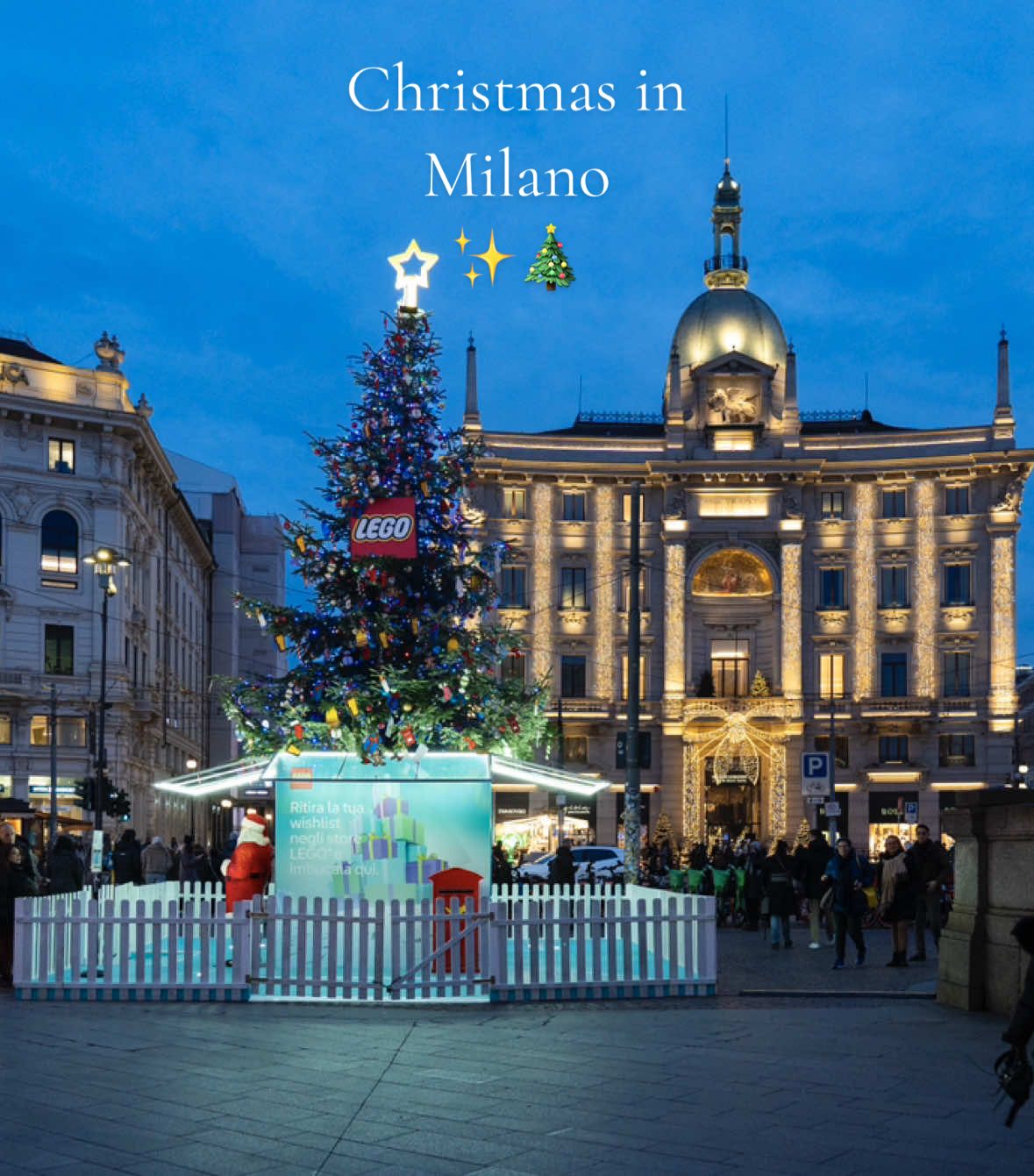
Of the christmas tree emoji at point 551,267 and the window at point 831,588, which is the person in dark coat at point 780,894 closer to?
the christmas tree emoji at point 551,267

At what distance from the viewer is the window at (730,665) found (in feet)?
223

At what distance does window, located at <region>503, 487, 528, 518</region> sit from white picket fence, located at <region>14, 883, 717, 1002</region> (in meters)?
52.0

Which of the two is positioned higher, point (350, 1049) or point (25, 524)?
point (25, 524)

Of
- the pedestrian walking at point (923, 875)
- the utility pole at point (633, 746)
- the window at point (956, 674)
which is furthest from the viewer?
the window at point (956, 674)

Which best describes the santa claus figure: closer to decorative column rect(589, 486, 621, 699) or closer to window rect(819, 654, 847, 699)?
decorative column rect(589, 486, 621, 699)

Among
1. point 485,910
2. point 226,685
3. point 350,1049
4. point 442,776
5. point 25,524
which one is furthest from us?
point 25,524

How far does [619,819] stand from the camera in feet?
219

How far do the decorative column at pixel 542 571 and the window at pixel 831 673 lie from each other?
450 inches

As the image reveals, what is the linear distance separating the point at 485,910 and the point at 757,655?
52.8 metres

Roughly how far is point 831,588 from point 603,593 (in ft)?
32.1

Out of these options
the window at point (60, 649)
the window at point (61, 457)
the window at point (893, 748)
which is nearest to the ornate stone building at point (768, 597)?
the window at point (893, 748)

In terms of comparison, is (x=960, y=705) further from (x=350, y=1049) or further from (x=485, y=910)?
(x=350, y=1049)

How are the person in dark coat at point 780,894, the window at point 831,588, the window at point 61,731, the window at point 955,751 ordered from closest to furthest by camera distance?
1. the person in dark coat at point 780,894
2. the window at point 61,731
3. the window at point 955,751
4. the window at point 831,588

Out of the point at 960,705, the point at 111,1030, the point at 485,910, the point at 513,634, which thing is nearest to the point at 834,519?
the point at 960,705
